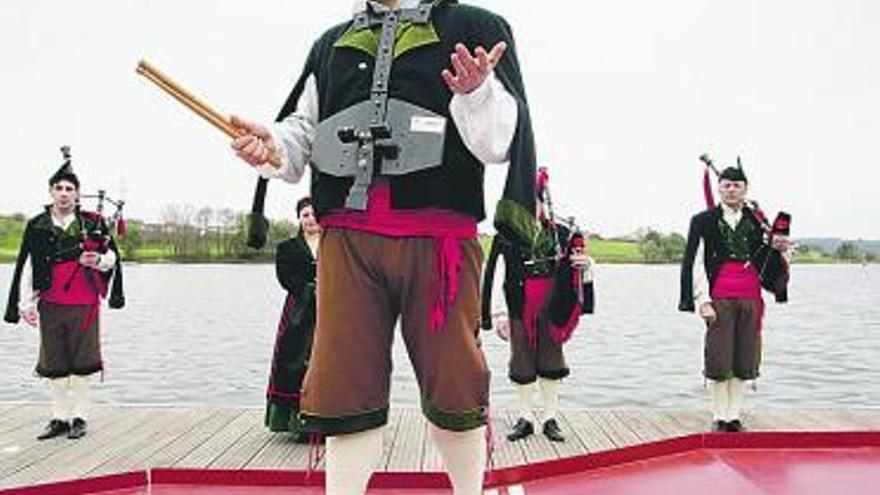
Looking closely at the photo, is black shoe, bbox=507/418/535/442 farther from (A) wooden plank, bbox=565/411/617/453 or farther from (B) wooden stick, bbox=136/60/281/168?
(B) wooden stick, bbox=136/60/281/168

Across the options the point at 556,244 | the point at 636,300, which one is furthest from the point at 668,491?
the point at 636,300

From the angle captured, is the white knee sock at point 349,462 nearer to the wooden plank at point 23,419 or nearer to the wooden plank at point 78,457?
the wooden plank at point 78,457

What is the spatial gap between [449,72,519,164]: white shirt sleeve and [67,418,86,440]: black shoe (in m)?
3.49

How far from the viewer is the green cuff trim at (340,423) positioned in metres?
2.29

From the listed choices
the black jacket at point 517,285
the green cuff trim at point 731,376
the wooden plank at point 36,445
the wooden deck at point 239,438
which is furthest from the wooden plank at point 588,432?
the wooden plank at point 36,445

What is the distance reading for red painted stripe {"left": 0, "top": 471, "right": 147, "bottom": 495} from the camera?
11.9 ft

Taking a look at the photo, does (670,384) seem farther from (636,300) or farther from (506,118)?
(636,300)

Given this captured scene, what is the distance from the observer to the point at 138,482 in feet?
A: 12.5

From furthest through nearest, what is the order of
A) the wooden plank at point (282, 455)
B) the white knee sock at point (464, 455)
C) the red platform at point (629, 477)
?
the wooden plank at point (282, 455)
the red platform at point (629, 477)
the white knee sock at point (464, 455)

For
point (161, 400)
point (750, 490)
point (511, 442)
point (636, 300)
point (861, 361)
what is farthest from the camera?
point (636, 300)

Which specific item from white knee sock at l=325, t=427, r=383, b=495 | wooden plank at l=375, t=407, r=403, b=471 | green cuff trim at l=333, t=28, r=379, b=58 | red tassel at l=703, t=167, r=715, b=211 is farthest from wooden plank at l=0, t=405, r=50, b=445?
red tassel at l=703, t=167, r=715, b=211

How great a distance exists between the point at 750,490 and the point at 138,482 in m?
2.50

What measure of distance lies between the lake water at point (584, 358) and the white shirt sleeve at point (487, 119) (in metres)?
3.78

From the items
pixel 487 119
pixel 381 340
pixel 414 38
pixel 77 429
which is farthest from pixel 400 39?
pixel 77 429
